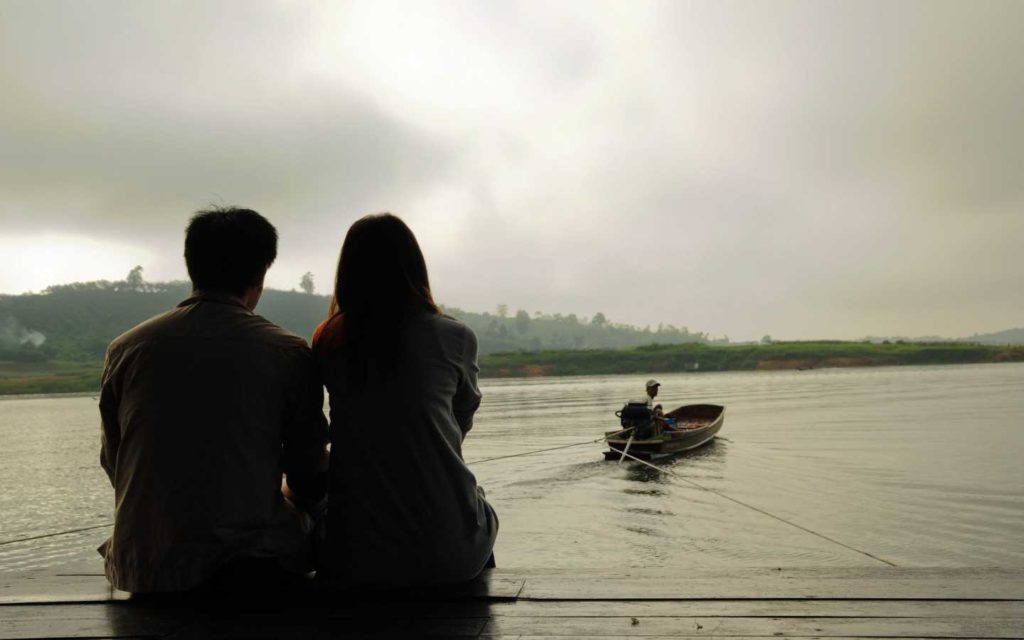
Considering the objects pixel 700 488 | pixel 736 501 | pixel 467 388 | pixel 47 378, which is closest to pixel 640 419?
pixel 700 488

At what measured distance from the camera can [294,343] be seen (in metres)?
3.06

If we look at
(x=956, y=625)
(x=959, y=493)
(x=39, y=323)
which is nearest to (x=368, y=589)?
(x=956, y=625)

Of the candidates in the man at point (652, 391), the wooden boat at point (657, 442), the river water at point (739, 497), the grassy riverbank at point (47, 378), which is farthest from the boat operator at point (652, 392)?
the grassy riverbank at point (47, 378)

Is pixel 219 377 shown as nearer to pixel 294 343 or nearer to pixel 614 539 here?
pixel 294 343

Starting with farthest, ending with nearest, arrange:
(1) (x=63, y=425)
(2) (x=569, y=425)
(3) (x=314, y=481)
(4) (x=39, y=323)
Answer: (4) (x=39, y=323) → (1) (x=63, y=425) → (2) (x=569, y=425) → (3) (x=314, y=481)

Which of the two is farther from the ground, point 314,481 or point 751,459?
point 314,481

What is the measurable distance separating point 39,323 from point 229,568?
8277 inches

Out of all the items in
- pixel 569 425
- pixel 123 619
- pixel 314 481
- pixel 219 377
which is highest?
pixel 219 377

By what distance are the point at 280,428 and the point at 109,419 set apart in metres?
0.73

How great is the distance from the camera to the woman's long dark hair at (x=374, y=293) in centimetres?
301

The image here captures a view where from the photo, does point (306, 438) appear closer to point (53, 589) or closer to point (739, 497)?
point (53, 589)

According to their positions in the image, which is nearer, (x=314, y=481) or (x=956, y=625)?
(x=956, y=625)

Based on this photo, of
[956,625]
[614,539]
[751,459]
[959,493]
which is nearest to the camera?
[956,625]

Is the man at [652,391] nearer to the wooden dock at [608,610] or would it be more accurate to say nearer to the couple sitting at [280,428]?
the wooden dock at [608,610]
